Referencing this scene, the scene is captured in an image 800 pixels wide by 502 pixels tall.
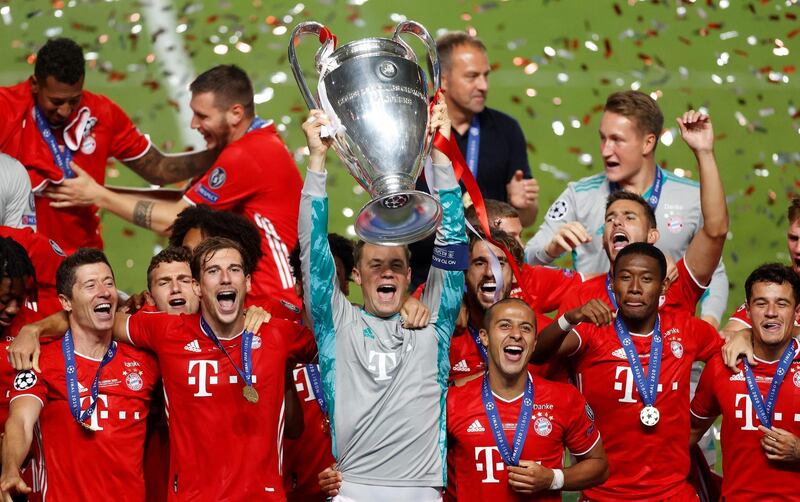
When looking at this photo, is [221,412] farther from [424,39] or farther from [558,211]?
[558,211]

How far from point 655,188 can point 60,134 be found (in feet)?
9.07

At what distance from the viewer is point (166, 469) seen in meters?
4.82

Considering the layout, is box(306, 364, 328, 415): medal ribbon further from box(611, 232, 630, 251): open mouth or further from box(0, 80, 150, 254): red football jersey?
box(0, 80, 150, 254): red football jersey

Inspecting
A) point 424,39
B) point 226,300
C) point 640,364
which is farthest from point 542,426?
point 424,39

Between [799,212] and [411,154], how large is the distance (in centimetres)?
203

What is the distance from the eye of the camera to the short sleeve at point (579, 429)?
4.49 m

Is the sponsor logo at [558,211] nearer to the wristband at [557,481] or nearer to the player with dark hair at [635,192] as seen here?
the player with dark hair at [635,192]

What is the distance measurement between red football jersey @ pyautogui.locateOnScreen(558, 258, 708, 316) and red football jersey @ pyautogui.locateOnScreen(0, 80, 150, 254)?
2384mm

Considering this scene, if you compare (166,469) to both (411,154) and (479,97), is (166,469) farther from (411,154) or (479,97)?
(479,97)

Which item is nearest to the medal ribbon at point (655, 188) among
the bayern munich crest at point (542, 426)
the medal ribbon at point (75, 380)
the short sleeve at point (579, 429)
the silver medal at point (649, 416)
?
the silver medal at point (649, 416)

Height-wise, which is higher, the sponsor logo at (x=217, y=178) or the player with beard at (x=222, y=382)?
the sponsor logo at (x=217, y=178)

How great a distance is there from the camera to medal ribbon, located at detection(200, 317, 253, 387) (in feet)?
14.5

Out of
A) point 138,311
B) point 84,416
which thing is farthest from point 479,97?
point 84,416

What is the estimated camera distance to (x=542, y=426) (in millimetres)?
4457
